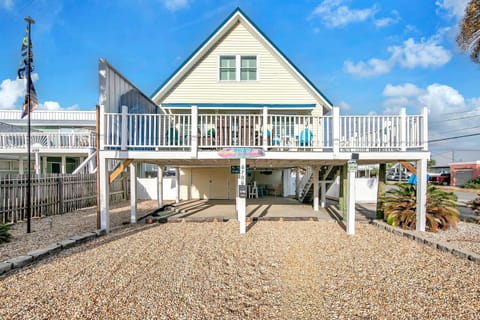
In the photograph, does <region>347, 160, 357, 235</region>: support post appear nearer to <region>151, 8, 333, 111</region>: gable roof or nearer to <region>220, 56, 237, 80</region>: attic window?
<region>151, 8, 333, 111</region>: gable roof

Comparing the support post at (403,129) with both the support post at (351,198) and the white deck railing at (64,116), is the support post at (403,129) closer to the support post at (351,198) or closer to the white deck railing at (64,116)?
the support post at (351,198)

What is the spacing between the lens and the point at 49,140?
14.7 metres

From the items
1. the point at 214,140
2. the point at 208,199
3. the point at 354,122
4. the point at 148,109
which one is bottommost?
the point at 208,199

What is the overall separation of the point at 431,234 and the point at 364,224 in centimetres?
166

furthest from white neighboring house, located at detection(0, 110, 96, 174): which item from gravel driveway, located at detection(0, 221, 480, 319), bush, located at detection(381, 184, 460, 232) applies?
bush, located at detection(381, 184, 460, 232)

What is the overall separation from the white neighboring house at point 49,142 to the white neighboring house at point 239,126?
670 cm

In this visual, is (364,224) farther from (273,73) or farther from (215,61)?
(215,61)

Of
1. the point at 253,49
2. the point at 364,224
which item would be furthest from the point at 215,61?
the point at 364,224

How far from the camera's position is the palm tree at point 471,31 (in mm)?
7849

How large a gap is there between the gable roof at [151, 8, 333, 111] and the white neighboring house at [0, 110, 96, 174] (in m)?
6.20

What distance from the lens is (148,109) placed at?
31.7 feet

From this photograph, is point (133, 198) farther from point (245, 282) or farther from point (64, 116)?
point (64, 116)

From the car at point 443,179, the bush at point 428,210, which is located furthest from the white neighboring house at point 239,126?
the car at point 443,179

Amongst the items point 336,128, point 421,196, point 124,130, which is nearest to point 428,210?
point 421,196
